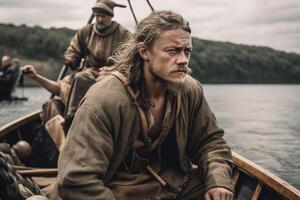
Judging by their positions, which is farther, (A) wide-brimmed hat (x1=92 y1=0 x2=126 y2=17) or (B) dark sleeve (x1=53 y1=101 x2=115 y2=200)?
(A) wide-brimmed hat (x1=92 y1=0 x2=126 y2=17)

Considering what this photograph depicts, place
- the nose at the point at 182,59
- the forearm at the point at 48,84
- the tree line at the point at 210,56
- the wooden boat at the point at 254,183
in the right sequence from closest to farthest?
the nose at the point at 182,59
the wooden boat at the point at 254,183
the forearm at the point at 48,84
the tree line at the point at 210,56

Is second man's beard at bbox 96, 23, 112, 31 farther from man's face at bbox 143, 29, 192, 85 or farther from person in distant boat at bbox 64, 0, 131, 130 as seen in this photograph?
man's face at bbox 143, 29, 192, 85

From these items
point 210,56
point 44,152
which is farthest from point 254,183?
point 210,56

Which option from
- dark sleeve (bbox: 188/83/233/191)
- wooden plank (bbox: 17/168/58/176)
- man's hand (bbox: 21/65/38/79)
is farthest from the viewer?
man's hand (bbox: 21/65/38/79)

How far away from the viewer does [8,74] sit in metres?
19.6

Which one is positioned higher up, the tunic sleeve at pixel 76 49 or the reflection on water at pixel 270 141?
the tunic sleeve at pixel 76 49

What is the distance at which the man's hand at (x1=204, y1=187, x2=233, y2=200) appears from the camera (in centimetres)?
267

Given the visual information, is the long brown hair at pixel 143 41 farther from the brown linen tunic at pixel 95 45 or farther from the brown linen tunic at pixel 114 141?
the brown linen tunic at pixel 95 45

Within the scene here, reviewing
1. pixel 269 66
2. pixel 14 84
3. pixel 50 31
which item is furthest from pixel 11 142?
pixel 269 66

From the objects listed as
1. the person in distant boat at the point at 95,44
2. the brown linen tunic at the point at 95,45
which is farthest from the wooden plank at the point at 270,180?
the brown linen tunic at the point at 95,45

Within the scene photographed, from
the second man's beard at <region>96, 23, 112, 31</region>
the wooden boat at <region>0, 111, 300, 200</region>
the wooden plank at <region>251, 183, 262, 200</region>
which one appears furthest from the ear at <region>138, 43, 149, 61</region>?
the second man's beard at <region>96, 23, 112, 31</region>

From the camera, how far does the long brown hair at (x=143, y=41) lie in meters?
2.60

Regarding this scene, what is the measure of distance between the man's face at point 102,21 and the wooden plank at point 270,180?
243 centimetres

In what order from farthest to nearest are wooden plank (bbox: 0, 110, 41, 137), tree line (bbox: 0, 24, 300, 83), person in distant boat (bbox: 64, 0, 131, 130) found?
1. tree line (bbox: 0, 24, 300, 83)
2. wooden plank (bbox: 0, 110, 41, 137)
3. person in distant boat (bbox: 64, 0, 131, 130)
